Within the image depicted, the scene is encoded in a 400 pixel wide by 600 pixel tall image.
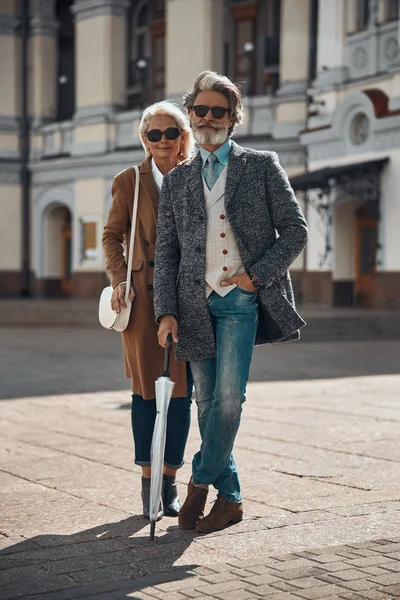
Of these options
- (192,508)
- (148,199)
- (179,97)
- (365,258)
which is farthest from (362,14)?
(192,508)

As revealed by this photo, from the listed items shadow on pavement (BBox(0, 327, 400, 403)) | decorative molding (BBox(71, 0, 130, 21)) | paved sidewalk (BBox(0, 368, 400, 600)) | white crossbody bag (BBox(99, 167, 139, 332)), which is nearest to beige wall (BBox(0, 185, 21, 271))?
decorative molding (BBox(71, 0, 130, 21))

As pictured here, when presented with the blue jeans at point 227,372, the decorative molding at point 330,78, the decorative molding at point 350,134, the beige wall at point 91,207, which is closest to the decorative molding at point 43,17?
the beige wall at point 91,207

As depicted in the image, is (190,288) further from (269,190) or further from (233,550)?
(233,550)

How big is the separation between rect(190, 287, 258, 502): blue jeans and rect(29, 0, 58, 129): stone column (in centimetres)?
2895

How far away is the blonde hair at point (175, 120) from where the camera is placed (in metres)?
5.52

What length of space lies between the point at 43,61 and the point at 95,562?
1179 inches

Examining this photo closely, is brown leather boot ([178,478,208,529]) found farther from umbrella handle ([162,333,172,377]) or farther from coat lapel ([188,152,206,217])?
coat lapel ([188,152,206,217])

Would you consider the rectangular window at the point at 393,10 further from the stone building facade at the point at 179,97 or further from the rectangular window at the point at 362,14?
the rectangular window at the point at 362,14

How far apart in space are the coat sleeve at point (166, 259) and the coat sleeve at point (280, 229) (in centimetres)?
39

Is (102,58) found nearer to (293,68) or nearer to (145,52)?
(145,52)

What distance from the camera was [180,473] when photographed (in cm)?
655

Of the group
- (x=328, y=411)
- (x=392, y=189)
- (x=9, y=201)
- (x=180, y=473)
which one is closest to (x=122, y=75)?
(x=9, y=201)

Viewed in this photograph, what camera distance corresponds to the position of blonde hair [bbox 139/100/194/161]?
552cm

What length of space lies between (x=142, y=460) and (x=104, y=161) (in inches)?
1011
